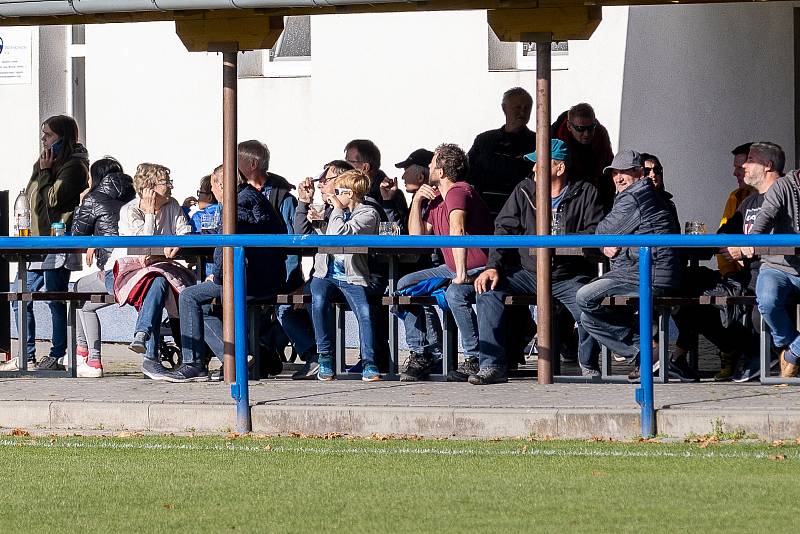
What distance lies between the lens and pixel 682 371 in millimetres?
9469

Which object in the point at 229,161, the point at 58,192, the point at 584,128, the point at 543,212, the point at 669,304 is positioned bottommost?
the point at 669,304

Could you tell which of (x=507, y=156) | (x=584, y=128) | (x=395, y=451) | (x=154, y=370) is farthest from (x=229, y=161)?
(x=395, y=451)

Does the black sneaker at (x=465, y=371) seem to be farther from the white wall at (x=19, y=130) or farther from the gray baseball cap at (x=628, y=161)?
the white wall at (x=19, y=130)

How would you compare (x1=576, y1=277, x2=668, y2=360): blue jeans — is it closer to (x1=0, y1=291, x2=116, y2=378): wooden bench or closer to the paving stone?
the paving stone

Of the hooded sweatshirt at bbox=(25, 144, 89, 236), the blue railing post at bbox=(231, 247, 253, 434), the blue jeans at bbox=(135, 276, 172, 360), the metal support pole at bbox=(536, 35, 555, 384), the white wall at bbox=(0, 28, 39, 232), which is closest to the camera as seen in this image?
the blue railing post at bbox=(231, 247, 253, 434)

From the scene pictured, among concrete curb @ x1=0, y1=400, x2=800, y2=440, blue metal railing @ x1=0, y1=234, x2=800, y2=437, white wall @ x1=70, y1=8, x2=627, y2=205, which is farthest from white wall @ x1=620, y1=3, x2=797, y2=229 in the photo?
concrete curb @ x1=0, y1=400, x2=800, y2=440

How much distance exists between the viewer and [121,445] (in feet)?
24.5

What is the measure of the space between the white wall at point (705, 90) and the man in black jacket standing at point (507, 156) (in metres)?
2.58

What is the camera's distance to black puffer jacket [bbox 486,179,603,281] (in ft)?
30.6

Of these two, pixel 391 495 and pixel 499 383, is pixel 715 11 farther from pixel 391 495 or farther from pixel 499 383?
pixel 391 495

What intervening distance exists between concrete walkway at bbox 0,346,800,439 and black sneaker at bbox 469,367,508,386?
3.2 inches

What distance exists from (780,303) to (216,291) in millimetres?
3177

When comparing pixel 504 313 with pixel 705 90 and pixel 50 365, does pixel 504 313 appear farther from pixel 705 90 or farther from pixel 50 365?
pixel 705 90

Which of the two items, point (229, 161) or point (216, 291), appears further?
point (216, 291)
